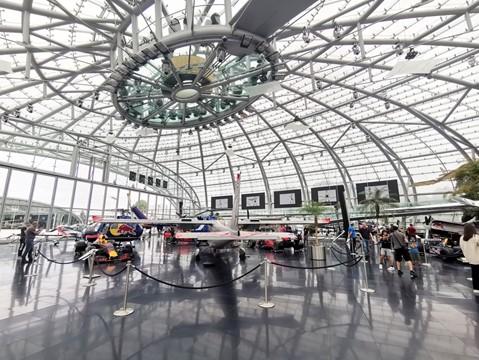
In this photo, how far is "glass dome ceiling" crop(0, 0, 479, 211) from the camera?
11773 millimetres

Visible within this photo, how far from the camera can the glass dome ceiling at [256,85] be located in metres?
11.8

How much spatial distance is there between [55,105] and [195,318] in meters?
27.6

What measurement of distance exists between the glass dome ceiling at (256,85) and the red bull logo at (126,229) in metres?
8.24

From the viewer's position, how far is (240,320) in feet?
18.2

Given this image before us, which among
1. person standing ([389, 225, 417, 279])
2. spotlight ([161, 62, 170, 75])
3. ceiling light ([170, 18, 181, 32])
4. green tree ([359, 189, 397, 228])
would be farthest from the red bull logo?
green tree ([359, 189, 397, 228])

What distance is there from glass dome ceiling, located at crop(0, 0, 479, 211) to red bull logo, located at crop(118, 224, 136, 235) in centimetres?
824

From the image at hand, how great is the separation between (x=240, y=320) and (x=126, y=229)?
1438cm

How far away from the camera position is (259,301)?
690 centimetres

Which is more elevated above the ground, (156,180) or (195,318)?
(156,180)

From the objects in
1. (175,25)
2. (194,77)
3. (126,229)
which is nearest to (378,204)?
(194,77)

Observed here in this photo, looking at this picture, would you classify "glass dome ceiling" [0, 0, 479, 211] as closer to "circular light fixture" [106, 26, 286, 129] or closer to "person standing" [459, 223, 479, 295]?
"circular light fixture" [106, 26, 286, 129]

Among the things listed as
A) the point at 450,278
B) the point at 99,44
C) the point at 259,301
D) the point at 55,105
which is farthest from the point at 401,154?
the point at 55,105

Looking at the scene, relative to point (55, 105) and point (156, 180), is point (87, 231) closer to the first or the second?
point (55, 105)

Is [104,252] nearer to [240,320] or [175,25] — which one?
[240,320]
